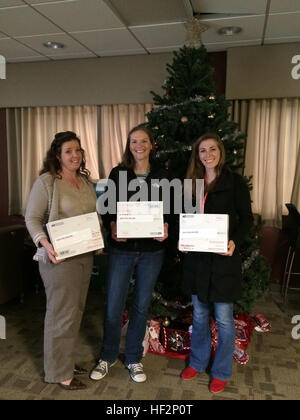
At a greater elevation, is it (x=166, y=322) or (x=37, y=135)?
(x=37, y=135)

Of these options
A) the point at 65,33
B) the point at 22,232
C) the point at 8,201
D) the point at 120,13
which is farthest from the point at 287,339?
the point at 8,201

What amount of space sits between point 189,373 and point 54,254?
3.90 ft

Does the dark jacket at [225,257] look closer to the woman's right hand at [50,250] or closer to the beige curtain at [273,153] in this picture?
the woman's right hand at [50,250]

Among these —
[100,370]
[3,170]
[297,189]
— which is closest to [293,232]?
[297,189]

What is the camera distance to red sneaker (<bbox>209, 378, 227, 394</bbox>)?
204 centimetres

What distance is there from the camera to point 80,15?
2.89 meters

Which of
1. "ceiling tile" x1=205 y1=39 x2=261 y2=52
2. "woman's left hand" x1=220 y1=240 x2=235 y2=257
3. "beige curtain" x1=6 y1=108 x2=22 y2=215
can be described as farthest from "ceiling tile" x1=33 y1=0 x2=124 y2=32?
"woman's left hand" x1=220 y1=240 x2=235 y2=257

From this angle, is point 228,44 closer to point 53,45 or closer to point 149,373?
point 53,45

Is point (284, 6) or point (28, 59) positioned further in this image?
point (28, 59)

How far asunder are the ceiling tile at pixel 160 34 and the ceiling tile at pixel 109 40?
0.33 feet

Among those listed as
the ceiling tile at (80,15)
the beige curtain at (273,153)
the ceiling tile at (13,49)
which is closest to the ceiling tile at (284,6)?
the beige curtain at (273,153)

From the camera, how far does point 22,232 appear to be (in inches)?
130

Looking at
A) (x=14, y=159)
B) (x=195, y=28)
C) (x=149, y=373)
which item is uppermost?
(x=195, y=28)

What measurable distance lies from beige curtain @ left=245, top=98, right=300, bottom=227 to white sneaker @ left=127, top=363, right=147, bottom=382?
2.36 metres
